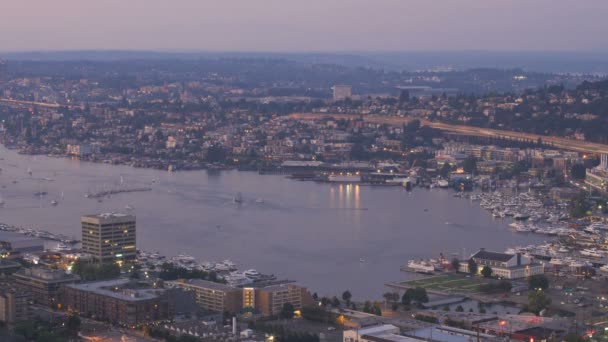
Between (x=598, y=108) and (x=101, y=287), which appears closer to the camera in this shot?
(x=101, y=287)

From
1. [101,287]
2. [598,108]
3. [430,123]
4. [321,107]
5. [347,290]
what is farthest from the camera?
[321,107]

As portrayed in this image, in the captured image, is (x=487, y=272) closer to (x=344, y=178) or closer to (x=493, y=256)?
(x=493, y=256)

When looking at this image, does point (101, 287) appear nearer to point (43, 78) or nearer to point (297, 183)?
point (297, 183)

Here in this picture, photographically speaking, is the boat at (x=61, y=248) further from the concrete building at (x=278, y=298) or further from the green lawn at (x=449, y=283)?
the green lawn at (x=449, y=283)

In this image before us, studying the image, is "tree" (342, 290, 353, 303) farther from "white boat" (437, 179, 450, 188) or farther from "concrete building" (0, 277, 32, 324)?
"white boat" (437, 179, 450, 188)

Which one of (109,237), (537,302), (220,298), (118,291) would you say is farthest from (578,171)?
(118,291)

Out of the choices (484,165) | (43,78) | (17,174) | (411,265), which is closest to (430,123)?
(484,165)

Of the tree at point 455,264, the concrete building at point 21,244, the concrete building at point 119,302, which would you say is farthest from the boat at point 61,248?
the tree at point 455,264
